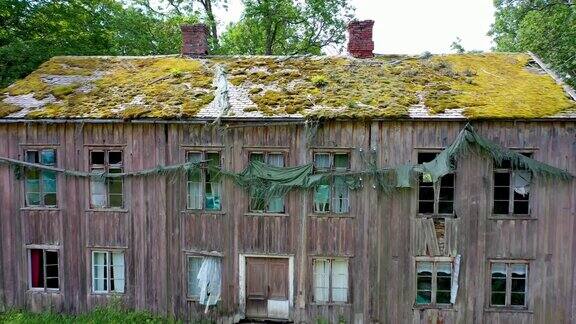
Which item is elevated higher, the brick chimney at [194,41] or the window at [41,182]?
the brick chimney at [194,41]

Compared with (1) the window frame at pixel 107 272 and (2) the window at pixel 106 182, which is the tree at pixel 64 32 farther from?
(1) the window frame at pixel 107 272

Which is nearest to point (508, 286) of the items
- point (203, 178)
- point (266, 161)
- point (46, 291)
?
point (266, 161)

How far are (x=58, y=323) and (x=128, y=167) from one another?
208 inches

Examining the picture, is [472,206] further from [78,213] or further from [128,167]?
[78,213]

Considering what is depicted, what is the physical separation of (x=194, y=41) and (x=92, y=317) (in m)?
11.0

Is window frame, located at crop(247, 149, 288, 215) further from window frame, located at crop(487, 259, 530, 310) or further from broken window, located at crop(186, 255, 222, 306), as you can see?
window frame, located at crop(487, 259, 530, 310)

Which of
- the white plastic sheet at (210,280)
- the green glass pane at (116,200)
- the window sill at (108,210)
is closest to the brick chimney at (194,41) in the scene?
the green glass pane at (116,200)

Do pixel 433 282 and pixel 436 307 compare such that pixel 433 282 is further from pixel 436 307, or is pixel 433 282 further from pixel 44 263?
pixel 44 263

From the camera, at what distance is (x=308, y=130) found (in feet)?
46.4

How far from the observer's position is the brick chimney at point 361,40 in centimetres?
1816

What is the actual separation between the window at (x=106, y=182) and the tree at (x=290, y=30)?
19939mm

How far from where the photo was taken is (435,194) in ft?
46.4

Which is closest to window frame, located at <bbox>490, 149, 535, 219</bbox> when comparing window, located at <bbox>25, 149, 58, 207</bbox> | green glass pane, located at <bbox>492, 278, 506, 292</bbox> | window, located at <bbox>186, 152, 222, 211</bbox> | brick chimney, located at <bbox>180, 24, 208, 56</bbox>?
green glass pane, located at <bbox>492, 278, 506, 292</bbox>

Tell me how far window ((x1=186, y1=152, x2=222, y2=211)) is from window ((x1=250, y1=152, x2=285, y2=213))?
1105mm
